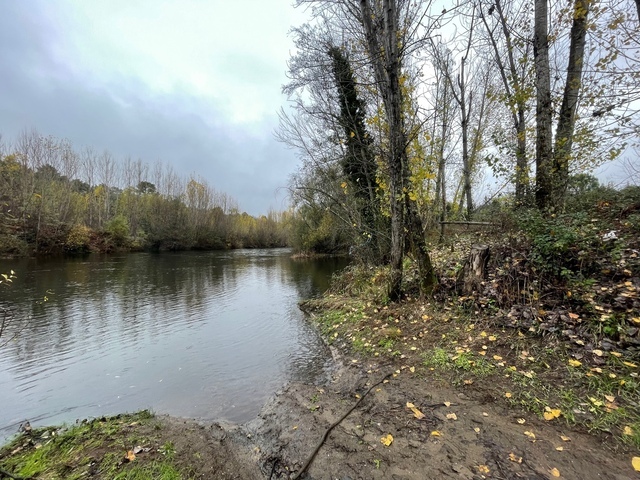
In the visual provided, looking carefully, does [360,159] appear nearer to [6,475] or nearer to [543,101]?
[543,101]

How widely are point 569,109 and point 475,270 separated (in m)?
3.78

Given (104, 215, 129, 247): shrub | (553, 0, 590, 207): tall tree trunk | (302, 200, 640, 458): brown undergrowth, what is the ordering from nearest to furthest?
(302, 200, 640, 458): brown undergrowth, (553, 0, 590, 207): tall tree trunk, (104, 215, 129, 247): shrub

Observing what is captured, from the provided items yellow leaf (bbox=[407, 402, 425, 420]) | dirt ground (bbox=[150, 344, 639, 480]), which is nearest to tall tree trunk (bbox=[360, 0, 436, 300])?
dirt ground (bbox=[150, 344, 639, 480])

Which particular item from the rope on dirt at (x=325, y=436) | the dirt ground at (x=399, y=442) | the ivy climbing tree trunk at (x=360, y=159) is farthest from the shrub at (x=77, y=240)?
the rope on dirt at (x=325, y=436)

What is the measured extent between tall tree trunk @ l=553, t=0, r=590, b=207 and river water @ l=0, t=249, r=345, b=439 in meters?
5.86

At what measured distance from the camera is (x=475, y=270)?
5484 mm

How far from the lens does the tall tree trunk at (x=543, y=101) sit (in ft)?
19.6

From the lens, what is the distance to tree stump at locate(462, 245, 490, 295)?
17.7 feet

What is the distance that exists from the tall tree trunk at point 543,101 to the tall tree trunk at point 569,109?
129 mm

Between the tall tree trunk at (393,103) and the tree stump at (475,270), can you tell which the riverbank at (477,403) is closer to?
the tree stump at (475,270)

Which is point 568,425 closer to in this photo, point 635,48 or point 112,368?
point 635,48

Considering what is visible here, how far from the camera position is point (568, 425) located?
2609mm

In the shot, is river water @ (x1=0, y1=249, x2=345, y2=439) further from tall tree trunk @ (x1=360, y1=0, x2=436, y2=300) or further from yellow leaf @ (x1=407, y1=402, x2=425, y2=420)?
tall tree trunk @ (x1=360, y1=0, x2=436, y2=300)

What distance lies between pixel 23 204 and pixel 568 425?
36.8m
